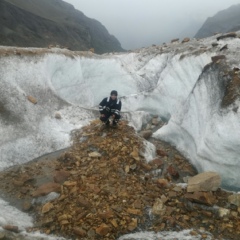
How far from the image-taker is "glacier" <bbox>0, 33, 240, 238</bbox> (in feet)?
48.1

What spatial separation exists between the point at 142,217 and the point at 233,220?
2.85 metres

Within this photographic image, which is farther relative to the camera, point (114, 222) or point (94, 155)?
point (94, 155)

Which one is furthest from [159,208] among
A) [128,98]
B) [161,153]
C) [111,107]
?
[128,98]

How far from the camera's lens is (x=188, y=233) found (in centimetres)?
1029

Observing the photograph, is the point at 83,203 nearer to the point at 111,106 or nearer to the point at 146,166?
the point at 146,166

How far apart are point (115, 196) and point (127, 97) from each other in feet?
49.9

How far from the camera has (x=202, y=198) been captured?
11.7m

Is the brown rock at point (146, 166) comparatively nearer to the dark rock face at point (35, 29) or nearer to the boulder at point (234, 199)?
the boulder at point (234, 199)

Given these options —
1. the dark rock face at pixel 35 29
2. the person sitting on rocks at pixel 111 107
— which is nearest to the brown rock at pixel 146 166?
the person sitting on rocks at pixel 111 107

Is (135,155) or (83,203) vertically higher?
(135,155)

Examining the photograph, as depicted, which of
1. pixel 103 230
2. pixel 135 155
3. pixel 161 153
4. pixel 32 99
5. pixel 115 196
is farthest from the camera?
pixel 32 99

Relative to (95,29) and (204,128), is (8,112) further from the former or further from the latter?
(95,29)

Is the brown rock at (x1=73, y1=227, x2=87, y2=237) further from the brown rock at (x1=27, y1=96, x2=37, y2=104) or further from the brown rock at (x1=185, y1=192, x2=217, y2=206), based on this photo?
the brown rock at (x1=27, y1=96, x2=37, y2=104)

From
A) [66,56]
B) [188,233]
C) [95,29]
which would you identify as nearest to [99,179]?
[188,233]
